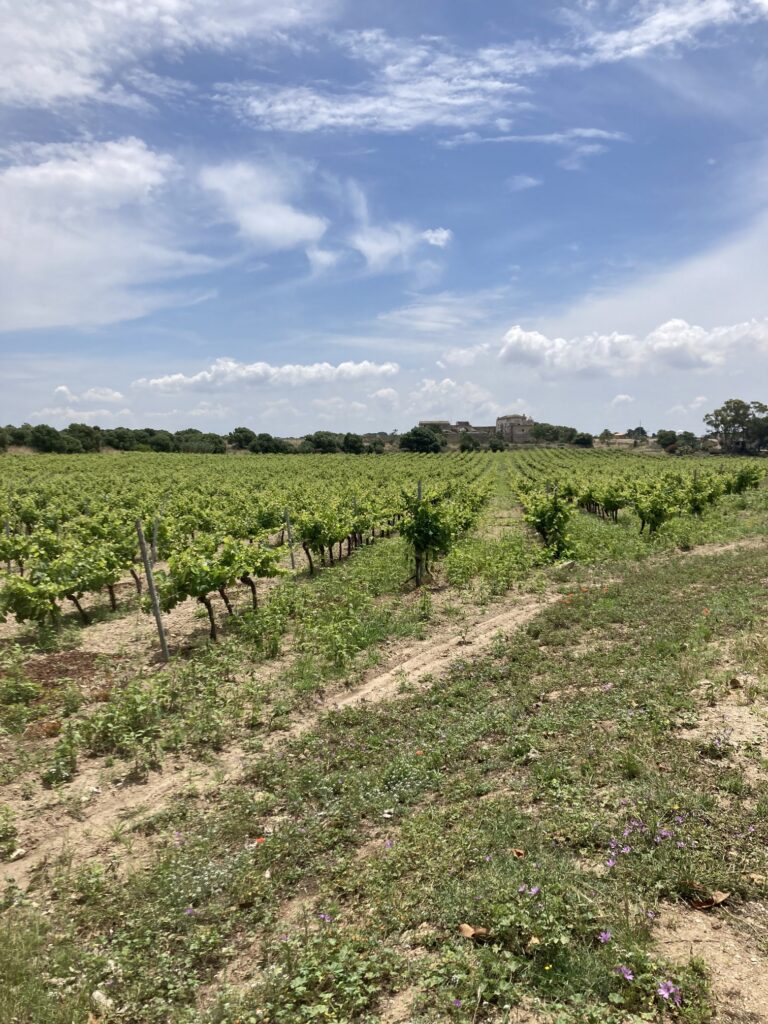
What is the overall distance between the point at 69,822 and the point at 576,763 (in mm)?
4932

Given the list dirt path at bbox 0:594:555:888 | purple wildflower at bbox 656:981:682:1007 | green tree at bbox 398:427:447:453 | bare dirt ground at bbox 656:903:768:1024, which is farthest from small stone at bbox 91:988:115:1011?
green tree at bbox 398:427:447:453

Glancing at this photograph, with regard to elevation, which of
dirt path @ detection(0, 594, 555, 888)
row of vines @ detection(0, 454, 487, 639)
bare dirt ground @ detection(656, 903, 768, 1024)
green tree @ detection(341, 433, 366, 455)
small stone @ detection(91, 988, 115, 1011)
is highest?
green tree @ detection(341, 433, 366, 455)

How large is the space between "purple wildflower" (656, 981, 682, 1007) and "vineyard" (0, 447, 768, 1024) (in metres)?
0.04

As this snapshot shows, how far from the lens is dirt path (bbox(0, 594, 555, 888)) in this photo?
5.03 m

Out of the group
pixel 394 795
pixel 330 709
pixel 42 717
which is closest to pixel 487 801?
pixel 394 795

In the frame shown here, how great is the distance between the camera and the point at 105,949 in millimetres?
3902

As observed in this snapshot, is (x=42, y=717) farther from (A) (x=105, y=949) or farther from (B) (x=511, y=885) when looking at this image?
(B) (x=511, y=885)

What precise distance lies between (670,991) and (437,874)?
5.44 feet

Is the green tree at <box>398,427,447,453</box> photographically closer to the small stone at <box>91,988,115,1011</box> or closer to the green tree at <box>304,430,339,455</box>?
the green tree at <box>304,430,339,455</box>

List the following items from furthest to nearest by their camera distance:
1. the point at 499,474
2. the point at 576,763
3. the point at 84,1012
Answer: the point at 499,474 → the point at 576,763 → the point at 84,1012

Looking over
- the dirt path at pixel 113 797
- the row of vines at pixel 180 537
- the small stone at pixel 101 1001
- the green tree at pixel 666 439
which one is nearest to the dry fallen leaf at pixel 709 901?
the small stone at pixel 101 1001

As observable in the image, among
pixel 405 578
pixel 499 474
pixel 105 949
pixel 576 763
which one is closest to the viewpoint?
pixel 105 949

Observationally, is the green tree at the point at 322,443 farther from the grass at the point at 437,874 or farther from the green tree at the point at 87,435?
the grass at the point at 437,874

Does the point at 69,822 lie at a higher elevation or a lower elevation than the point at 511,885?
lower
